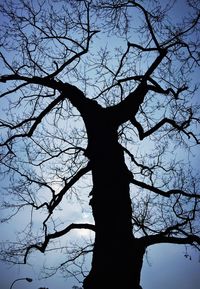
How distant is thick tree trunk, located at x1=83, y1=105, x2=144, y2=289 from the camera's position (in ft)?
10.8

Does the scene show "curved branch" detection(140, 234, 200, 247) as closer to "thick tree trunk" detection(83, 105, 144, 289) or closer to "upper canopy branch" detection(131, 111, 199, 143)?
"thick tree trunk" detection(83, 105, 144, 289)

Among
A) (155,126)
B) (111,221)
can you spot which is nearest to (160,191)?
(155,126)

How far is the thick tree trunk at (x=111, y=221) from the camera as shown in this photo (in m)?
3.28

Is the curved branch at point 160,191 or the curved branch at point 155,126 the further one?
the curved branch at point 155,126

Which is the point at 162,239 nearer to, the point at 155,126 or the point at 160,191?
the point at 160,191

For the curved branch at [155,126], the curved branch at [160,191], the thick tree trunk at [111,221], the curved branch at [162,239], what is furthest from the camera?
the curved branch at [155,126]

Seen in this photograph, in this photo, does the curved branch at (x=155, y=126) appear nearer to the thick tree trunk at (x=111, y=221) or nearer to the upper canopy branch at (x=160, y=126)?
the upper canopy branch at (x=160, y=126)

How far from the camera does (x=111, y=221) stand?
12.1 feet

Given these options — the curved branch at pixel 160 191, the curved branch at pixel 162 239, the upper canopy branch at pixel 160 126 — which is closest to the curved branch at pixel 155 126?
the upper canopy branch at pixel 160 126

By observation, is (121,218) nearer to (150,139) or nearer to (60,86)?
(60,86)

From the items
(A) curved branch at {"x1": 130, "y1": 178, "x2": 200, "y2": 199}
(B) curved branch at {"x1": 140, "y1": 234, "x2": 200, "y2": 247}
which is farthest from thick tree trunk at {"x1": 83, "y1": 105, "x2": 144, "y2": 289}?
(A) curved branch at {"x1": 130, "y1": 178, "x2": 200, "y2": 199}

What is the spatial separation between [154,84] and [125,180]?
302 centimetres

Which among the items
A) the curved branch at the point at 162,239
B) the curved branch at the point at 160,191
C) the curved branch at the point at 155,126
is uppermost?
the curved branch at the point at 155,126

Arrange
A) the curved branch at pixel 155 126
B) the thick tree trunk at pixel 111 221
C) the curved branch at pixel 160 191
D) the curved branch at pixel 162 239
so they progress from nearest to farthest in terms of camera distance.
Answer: the thick tree trunk at pixel 111 221 → the curved branch at pixel 162 239 → the curved branch at pixel 160 191 → the curved branch at pixel 155 126
